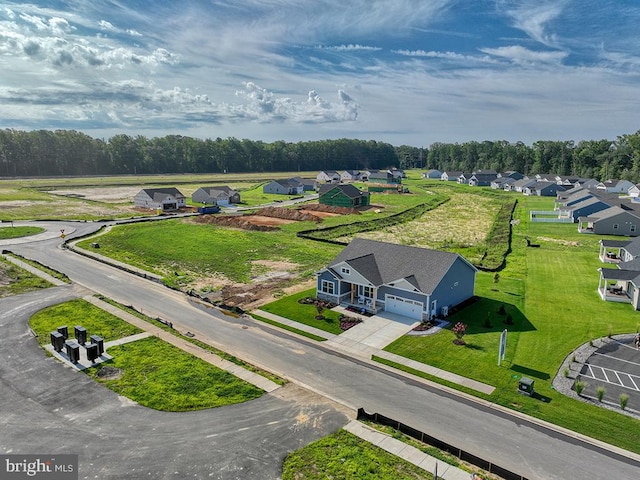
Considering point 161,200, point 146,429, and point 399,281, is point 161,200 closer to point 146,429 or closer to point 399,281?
point 399,281

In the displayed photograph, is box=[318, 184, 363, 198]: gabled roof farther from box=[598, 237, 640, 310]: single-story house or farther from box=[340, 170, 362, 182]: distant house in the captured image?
box=[340, 170, 362, 182]: distant house

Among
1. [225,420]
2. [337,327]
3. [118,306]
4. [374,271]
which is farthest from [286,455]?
[118,306]

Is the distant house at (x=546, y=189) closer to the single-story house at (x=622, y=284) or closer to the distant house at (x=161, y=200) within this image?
the single-story house at (x=622, y=284)

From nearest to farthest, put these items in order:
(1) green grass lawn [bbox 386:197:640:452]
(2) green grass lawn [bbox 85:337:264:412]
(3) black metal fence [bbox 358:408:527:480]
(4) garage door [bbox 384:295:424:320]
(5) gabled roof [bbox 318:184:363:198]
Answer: (3) black metal fence [bbox 358:408:527:480] < (1) green grass lawn [bbox 386:197:640:452] < (2) green grass lawn [bbox 85:337:264:412] < (4) garage door [bbox 384:295:424:320] < (5) gabled roof [bbox 318:184:363:198]

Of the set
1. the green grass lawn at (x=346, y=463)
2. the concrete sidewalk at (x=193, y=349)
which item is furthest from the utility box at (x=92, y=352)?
the green grass lawn at (x=346, y=463)

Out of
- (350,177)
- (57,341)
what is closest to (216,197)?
(57,341)

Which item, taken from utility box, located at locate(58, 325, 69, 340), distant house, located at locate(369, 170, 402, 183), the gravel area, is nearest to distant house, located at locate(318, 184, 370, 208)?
distant house, located at locate(369, 170, 402, 183)
